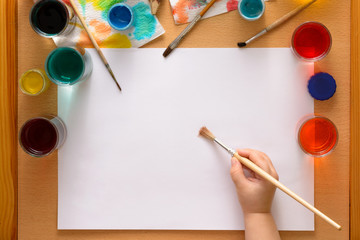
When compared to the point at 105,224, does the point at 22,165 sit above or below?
above

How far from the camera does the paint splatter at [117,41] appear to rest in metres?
0.82

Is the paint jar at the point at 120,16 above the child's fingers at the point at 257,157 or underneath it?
above

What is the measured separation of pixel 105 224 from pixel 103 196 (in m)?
0.08

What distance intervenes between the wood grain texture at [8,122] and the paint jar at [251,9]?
0.67 metres

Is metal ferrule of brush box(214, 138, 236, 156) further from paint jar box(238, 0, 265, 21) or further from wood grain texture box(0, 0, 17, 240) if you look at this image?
wood grain texture box(0, 0, 17, 240)

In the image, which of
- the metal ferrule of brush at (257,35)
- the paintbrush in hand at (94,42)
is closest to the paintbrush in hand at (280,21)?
the metal ferrule of brush at (257,35)

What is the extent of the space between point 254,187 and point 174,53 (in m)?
0.45

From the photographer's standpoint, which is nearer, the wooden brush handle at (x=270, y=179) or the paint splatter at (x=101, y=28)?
the wooden brush handle at (x=270, y=179)

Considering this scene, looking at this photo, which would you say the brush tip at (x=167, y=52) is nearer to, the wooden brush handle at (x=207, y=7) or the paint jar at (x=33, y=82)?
the wooden brush handle at (x=207, y=7)

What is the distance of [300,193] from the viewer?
82cm

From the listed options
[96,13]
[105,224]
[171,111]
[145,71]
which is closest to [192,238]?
[105,224]

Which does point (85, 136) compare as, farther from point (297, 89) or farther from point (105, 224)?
point (297, 89)

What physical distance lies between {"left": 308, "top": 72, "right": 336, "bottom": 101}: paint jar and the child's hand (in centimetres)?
24

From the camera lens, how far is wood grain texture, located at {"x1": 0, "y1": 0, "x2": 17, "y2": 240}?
0.81 meters
